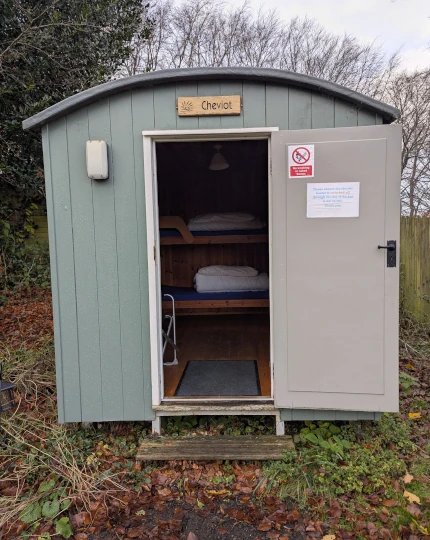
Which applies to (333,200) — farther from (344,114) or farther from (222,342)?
(222,342)

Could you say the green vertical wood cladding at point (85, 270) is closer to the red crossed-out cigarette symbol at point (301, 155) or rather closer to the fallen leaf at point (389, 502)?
the red crossed-out cigarette symbol at point (301, 155)

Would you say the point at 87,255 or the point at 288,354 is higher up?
the point at 87,255

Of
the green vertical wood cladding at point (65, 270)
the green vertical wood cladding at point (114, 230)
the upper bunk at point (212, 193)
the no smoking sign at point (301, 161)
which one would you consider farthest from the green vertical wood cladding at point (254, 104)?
the upper bunk at point (212, 193)

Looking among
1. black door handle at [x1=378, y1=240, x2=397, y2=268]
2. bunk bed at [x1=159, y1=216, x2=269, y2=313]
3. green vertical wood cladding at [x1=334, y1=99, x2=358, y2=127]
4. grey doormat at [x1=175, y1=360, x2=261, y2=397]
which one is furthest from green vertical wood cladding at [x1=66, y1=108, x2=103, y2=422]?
black door handle at [x1=378, y1=240, x2=397, y2=268]

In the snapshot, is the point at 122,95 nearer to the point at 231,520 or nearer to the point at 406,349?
the point at 231,520

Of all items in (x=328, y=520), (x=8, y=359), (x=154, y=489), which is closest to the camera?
(x=328, y=520)

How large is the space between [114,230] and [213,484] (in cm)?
191

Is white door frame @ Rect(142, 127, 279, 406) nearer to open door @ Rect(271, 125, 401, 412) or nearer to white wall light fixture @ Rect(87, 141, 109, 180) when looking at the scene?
open door @ Rect(271, 125, 401, 412)

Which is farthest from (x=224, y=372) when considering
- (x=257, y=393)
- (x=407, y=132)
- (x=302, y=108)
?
(x=407, y=132)

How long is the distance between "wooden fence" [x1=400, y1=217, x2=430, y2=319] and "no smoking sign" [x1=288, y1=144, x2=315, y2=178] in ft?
11.5

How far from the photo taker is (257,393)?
9.88 feet

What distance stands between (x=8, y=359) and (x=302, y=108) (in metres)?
3.91

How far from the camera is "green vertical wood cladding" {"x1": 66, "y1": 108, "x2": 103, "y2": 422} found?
8.90 ft

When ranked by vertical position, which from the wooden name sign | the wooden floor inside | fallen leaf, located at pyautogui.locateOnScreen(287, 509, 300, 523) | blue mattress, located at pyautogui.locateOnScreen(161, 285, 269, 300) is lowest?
fallen leaf, located at pyautogui.locateOnScreen(287, 509, 300, 523)
